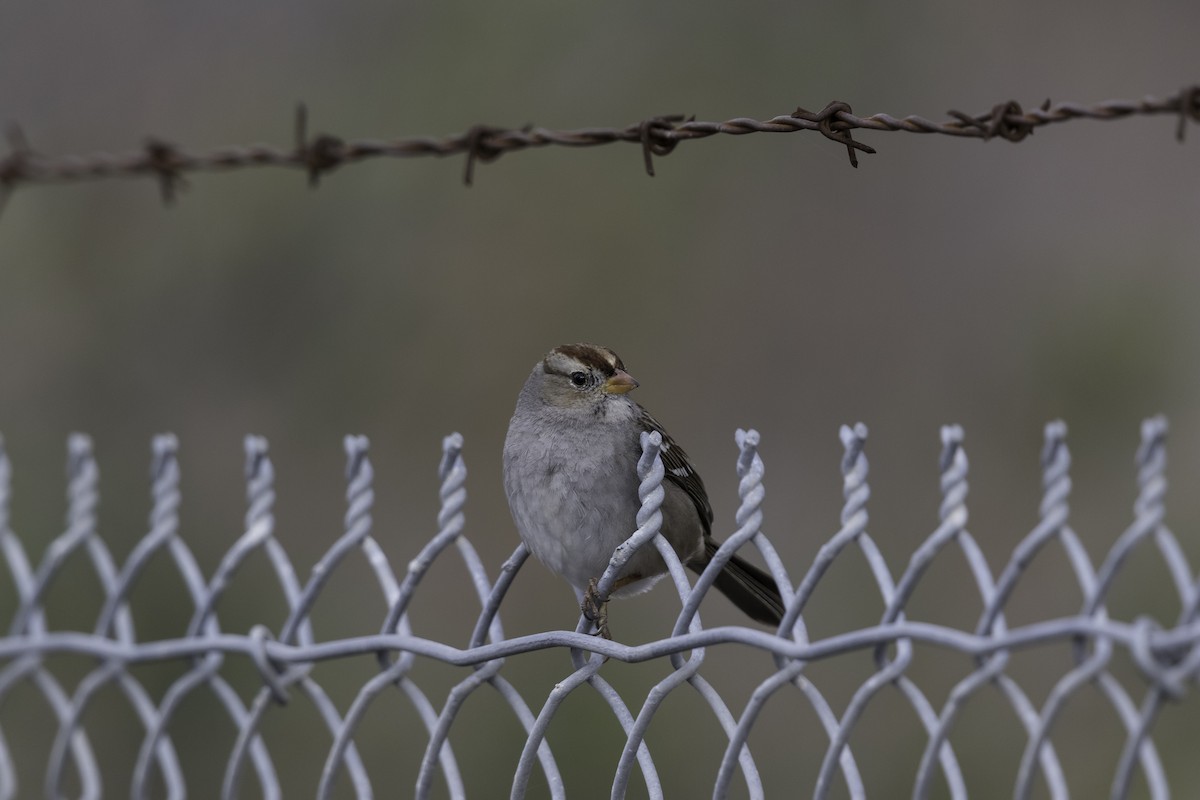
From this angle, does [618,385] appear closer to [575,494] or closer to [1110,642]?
[575,494]

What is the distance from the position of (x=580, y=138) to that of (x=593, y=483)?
0.75 m

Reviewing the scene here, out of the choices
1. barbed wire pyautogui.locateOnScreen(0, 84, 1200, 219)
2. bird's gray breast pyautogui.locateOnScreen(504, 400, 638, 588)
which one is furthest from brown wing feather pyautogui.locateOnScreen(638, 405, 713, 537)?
barbed wire pyautogui.locateOnScreen(0, 84, 1200, 219)

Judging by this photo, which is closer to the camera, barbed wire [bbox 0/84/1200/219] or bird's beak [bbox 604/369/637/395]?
barbed wire [bbox 0/84/1200/219]

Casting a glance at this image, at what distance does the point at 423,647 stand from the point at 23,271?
4982 millimetres

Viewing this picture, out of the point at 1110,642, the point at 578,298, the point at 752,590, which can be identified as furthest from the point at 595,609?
the point at 578,298

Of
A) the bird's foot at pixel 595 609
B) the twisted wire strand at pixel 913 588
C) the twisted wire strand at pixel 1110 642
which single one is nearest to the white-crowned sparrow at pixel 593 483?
the bird's foot at pixel 595 609

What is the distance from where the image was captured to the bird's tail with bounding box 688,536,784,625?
247cm

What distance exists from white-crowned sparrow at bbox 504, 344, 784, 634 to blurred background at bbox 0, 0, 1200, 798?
239cm

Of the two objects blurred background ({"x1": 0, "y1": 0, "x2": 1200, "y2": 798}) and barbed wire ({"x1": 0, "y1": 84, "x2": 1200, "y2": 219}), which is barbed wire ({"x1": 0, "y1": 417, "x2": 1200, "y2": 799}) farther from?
blurred background ({"x1": 0, "y1": 0, "x2": 1200, "y2": 798})

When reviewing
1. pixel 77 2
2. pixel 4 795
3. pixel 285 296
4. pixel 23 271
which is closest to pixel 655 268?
pixel 285 296

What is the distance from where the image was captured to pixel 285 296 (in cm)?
610

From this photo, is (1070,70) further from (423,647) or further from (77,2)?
(423,647)

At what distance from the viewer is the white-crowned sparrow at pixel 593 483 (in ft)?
7.83

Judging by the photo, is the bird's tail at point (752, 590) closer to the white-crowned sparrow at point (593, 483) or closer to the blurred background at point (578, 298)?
the white-crowned sparrow at point (593, 483)
